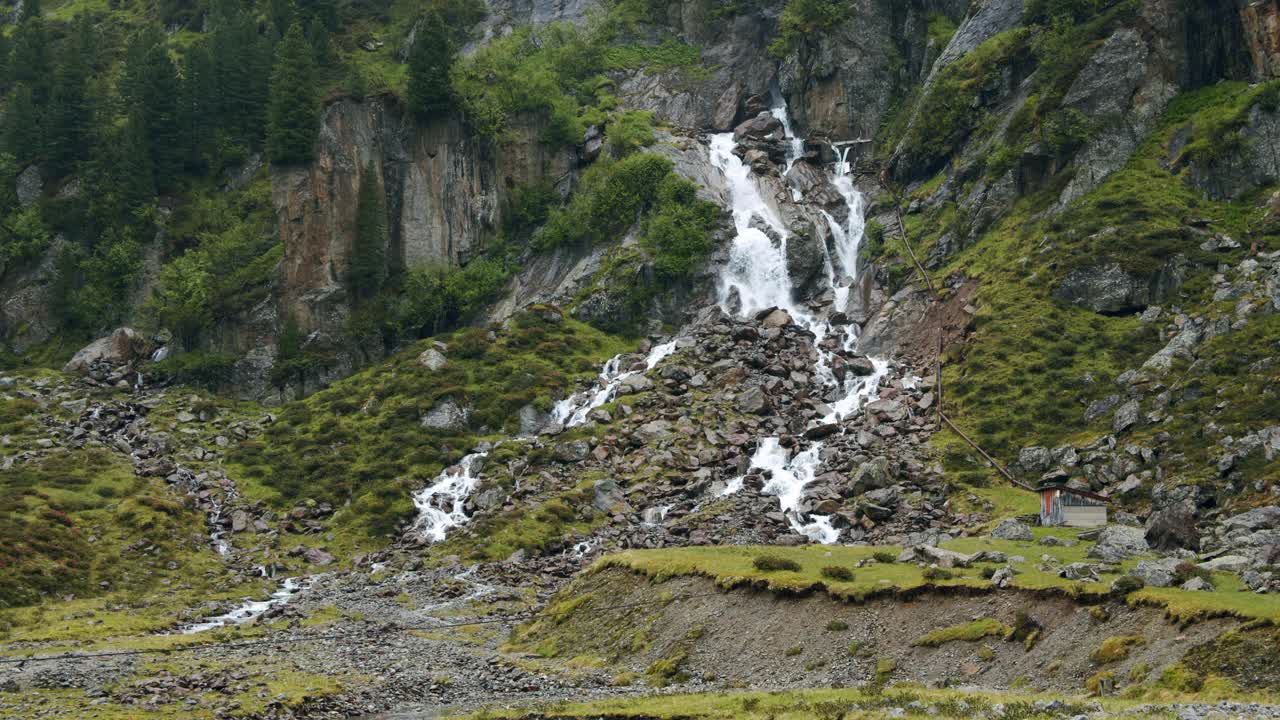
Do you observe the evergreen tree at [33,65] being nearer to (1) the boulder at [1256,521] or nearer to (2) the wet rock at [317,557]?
(2) the wet rock at [317,557]

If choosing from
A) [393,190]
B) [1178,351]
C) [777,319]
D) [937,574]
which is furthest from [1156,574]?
[393,190]

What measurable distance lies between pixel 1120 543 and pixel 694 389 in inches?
1878

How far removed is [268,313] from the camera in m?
123

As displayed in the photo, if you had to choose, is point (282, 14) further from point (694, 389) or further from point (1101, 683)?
point (1101, 683)

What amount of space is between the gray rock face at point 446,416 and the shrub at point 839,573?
5985cm

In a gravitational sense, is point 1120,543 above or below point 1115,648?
below

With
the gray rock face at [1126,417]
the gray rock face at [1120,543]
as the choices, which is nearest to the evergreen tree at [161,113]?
the gray rock face at [1126,417]

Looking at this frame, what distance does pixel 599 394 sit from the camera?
104 metres

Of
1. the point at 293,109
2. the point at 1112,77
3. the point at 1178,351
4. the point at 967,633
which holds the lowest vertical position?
the point at 967,633

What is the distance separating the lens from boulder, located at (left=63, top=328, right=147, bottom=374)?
387ft

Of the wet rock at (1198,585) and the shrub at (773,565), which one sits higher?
the wet rock at (1198,585)

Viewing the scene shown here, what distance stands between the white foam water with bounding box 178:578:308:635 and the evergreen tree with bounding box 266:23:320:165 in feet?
211

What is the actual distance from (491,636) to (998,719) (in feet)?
122

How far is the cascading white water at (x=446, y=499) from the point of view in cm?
8931
